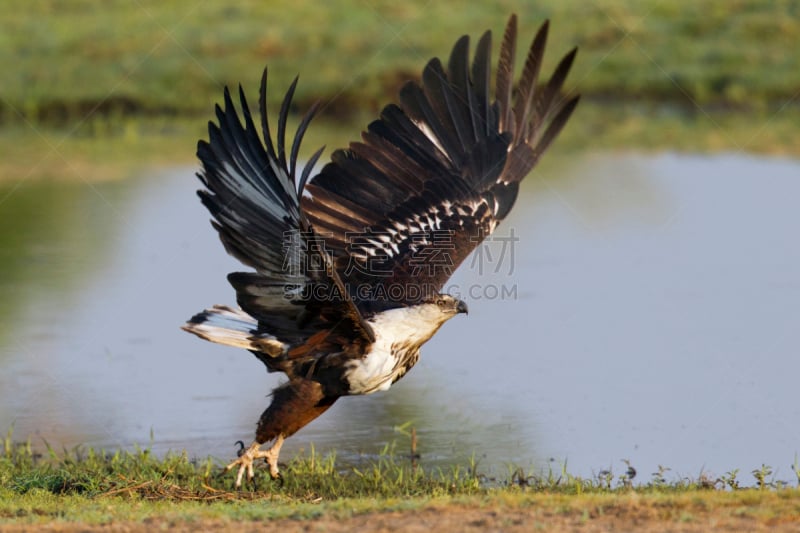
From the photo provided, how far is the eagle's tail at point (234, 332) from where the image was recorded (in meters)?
6.30

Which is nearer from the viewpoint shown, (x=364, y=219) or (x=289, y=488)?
(x=289, y=488)

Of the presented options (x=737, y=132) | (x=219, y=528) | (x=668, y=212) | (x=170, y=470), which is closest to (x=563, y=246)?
(x=668, y=212)

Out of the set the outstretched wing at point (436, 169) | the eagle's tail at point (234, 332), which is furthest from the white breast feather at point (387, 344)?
the outstretched wing at point (436, 169)

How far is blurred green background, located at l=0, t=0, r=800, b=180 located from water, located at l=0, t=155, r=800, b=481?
5.20 ft

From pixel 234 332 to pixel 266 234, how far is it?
2.45 feet

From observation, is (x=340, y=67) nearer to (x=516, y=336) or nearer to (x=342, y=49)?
(x=342, y=49)

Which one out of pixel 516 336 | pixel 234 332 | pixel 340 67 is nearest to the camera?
pixel 234 332

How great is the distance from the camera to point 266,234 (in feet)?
19.1

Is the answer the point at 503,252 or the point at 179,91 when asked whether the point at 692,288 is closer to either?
the point at 503,252

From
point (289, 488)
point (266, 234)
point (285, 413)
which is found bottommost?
point (289, 488)

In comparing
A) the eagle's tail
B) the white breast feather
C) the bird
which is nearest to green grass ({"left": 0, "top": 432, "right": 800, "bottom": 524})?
the bird

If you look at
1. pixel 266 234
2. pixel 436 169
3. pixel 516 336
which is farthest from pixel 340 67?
pixel 266 234

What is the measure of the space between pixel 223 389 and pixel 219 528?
11.7ft

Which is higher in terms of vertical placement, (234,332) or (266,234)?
(266,234)
